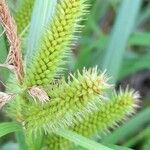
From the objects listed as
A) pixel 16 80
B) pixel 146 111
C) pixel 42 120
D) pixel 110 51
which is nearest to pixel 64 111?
pixel 42 120

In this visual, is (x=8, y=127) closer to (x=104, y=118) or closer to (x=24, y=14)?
(x=104, y=118)

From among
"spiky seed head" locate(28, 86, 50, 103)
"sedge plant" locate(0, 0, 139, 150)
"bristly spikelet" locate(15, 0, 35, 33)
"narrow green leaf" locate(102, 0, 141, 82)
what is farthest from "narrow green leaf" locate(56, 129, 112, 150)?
"narrow green leaf" locate(102, 0, 141, 82)

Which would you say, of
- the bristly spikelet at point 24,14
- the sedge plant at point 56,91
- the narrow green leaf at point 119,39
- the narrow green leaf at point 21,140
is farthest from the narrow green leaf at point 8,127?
the narrow green leaf at point 119,39

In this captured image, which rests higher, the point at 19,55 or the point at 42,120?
the point at 19,55

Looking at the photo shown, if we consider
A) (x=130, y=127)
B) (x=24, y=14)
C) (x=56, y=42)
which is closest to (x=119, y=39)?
(x=130, y=127)

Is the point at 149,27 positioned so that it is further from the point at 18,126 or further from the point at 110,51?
the point at 18,126

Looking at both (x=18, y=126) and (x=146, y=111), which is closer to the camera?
(x=18, y=126)

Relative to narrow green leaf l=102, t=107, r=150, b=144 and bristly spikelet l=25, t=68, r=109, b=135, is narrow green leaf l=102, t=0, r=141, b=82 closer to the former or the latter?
narrow green leaf l=102, t=107, r=150, b=144
